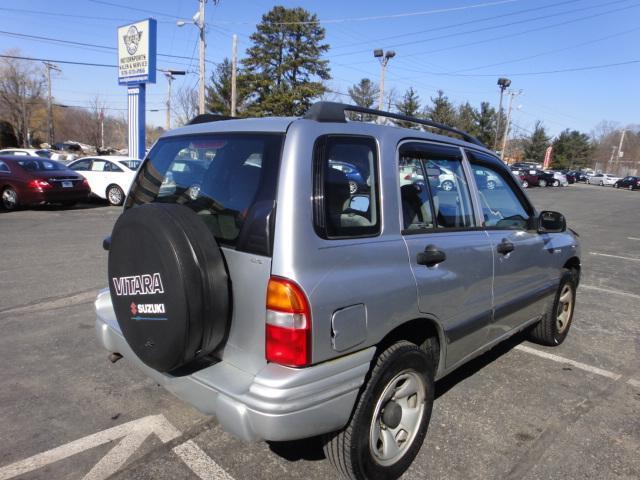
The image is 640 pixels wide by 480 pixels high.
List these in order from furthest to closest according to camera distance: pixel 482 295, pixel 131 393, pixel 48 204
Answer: pixel 48 204
pixel 131 393
pixel 482 295

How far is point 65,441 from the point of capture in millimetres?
2701

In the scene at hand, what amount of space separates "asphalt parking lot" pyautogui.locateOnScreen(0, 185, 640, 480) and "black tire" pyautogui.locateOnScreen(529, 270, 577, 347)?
0.39 feet

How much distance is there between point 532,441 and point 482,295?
3.07ft

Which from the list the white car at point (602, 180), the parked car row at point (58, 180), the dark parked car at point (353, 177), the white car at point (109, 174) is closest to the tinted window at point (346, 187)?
the dark parked car at point (353, 177)

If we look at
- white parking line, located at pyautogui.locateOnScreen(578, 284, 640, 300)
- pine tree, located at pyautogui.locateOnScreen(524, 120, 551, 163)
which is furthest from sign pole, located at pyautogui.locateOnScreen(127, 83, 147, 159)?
pine tree, located at pyautogui.locateOnScreen(524, 120, 551, 163)

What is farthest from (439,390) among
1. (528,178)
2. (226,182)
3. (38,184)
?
(528,178)

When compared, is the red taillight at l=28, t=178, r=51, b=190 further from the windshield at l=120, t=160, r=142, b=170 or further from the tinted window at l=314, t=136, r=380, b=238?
the tinted window at l=314, t=136, r=380, b=238

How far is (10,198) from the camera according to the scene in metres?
12.1

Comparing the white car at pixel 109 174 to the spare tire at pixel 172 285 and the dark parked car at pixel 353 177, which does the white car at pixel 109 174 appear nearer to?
the spare tire at pixel 172 285

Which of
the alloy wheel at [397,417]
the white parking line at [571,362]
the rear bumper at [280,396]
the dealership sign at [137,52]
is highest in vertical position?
the dealership sign at [137,52]

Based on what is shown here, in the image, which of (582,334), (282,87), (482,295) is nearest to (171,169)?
(482,295)

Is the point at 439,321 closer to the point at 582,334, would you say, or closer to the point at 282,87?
the point at 582,334

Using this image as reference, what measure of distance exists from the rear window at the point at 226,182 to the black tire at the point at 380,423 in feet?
2.80

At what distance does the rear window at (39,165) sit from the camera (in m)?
12.4
